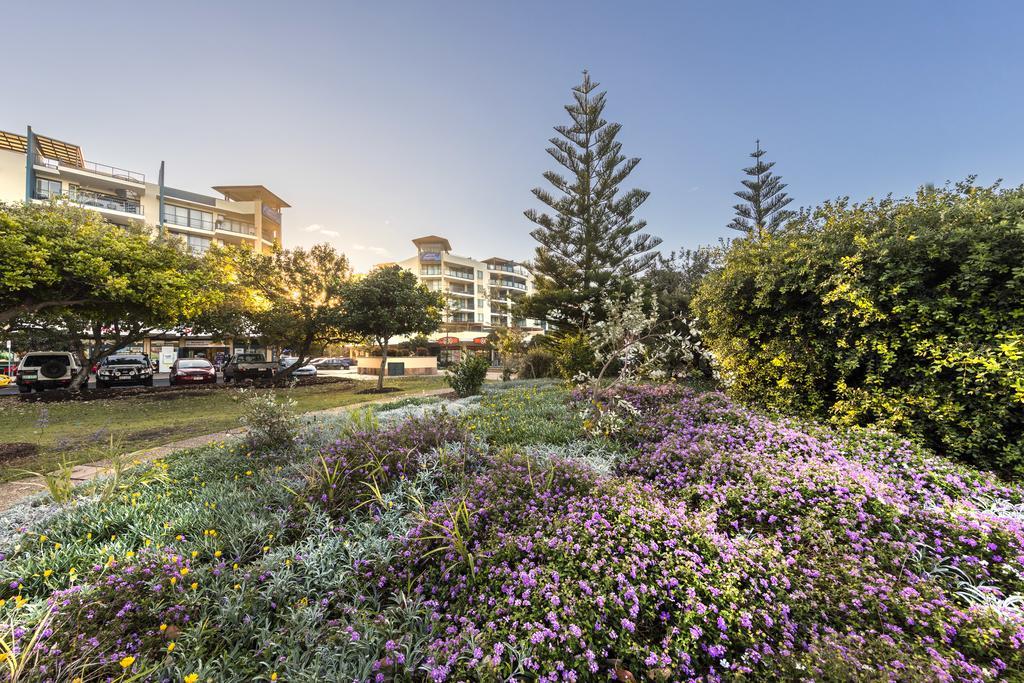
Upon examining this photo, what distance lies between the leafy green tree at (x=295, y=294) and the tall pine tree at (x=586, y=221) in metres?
7.91

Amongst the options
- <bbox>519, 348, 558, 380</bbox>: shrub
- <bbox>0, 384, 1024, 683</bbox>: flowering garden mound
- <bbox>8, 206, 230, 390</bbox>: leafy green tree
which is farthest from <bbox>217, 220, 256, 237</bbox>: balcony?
<bbox>0, 384, 1024, 683</bbox>: flowering garden mound

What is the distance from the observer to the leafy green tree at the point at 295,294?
14.3 m

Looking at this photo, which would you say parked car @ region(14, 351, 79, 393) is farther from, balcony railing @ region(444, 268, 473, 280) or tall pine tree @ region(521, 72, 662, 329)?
balcony railing @ region(444, 268, 473, 280)

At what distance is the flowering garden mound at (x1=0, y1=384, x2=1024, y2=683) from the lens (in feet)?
4.58

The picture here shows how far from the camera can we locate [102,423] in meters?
7.11

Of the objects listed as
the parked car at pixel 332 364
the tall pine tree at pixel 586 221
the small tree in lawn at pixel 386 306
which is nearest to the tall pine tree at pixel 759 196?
the tall pine tree at pixel 586 221

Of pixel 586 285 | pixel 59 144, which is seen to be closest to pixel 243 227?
pixel 59 144

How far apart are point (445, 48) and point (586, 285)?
367 inches

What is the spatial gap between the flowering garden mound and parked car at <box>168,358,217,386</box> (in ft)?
48.9

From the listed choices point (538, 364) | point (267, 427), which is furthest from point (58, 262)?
point (538, 364)

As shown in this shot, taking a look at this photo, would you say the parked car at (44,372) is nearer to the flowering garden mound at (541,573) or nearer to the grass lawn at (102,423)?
the grass lawn at (102,423)

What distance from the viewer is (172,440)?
18.2 feet

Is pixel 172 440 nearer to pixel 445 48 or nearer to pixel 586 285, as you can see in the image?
pixel 445 48

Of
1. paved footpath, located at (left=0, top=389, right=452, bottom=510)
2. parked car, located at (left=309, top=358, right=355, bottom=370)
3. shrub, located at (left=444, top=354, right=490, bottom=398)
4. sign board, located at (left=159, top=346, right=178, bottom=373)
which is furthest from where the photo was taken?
parked car, located at (left=309, top=358, right=355, bottom=370)
